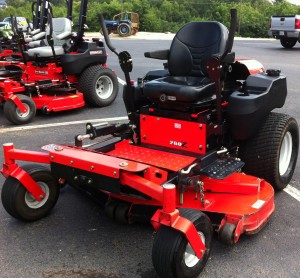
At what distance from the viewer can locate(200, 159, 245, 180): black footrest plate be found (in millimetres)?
3027

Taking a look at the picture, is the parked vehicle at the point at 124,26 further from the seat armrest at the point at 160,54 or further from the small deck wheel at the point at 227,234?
the small deck wheel at the point at 227,234

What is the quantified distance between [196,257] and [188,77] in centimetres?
182

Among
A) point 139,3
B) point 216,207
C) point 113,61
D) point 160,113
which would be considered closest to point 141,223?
point 216,207

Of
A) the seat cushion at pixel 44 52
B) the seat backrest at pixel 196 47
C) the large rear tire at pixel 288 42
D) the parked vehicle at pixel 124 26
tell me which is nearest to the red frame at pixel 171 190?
the seat backrest at pixel 196 47

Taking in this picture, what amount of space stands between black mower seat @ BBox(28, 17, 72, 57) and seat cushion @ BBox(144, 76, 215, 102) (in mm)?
3524

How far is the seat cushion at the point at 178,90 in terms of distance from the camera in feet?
10.6

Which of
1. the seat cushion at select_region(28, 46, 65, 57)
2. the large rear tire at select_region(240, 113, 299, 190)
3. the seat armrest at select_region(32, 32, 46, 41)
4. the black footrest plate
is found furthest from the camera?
the seat armrest at select_region(32, 32, 46, 41)

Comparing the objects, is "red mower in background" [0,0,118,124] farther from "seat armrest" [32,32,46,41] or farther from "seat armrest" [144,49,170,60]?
"seat armrest" [144,49,170,60]

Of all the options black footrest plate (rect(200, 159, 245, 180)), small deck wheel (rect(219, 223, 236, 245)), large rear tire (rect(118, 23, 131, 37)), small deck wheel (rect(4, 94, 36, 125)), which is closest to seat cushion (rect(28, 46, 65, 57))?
small deck wheel (rect(4, 94, 36, 125))

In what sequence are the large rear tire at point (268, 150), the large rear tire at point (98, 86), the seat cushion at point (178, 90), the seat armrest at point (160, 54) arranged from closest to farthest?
the seat cushion at point (178, 90), the large rear tire at point (268, 150), the seat armrest at point (160, 54), the large rear tire at point (98, 86)

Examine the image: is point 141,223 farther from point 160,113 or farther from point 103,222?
point 160,113

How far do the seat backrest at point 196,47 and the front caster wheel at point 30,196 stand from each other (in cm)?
154

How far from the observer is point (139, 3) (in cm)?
3441

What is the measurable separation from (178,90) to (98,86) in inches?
155
